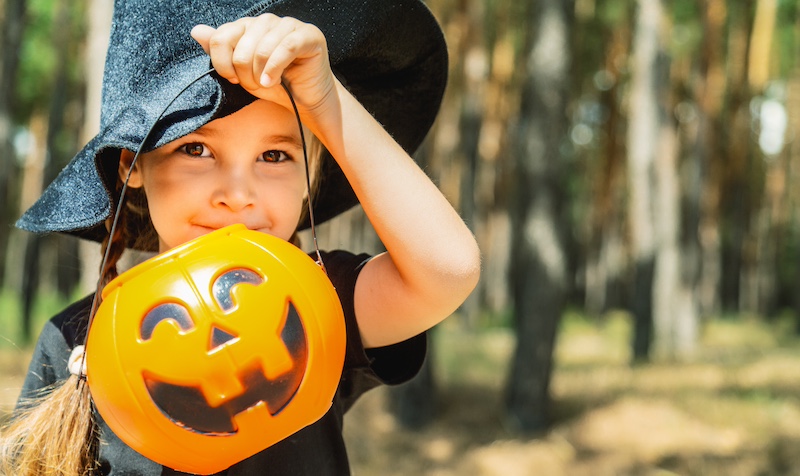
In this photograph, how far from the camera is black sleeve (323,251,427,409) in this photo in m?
1.63

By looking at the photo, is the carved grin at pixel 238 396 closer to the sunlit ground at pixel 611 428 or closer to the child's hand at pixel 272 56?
the child's hand at pixel 272 56

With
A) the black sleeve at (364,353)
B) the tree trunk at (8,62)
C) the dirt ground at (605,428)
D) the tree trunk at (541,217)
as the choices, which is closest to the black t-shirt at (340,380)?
the black sleeve at (364,353)

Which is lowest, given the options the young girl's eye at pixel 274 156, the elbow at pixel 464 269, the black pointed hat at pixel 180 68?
the elbow at pixel 464 269

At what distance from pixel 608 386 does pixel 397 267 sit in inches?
307

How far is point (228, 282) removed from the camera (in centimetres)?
119

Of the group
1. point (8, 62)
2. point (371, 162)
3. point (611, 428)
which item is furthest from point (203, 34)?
point (8, 62)

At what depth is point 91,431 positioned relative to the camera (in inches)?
58.8

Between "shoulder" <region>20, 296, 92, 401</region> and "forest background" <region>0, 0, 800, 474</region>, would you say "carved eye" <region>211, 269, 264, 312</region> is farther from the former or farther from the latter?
"forest background" <region>0, 0, 800, 474</region>

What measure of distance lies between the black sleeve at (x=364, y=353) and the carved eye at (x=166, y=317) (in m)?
0.50

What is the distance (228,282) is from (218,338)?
86 millimetres

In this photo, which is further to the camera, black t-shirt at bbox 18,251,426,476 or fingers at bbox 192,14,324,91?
black t-shirt at bbox 18,251,426,476

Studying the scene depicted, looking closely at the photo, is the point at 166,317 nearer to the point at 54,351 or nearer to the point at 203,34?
the point at 203,34

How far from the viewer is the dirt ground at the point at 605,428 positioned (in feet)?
19.7

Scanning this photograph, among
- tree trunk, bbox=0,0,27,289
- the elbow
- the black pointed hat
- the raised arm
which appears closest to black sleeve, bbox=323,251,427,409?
the raised arm
